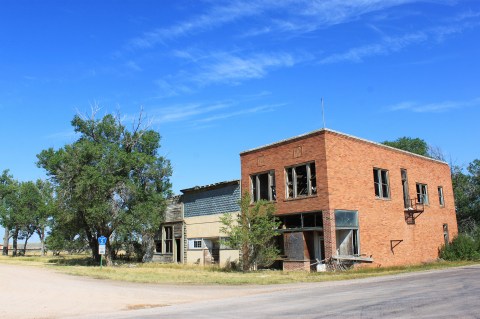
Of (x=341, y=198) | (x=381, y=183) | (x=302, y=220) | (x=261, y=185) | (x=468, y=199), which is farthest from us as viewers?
(x=468, y=199)

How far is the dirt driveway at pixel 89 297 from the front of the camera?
42.3ft

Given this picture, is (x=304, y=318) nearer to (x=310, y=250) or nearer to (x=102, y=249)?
(x=310, y=250)

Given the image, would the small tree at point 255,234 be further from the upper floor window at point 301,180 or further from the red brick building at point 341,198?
the upper floor window at point 301,180

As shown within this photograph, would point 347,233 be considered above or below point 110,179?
below

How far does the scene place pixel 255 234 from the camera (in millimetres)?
27562

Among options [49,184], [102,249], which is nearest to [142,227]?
[102,249]

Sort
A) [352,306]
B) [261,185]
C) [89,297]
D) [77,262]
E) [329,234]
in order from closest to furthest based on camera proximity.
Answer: [352,306], [89,297], [329,234], [261,185], [77,262]

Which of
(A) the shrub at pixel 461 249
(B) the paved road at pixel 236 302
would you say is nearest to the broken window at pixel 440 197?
(A) the shrub at pixel 461 249

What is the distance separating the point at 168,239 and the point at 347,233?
17.6m

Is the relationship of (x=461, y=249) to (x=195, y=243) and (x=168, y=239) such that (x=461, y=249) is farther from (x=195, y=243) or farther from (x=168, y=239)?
(x=168, y=239)

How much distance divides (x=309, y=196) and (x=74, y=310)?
1766cm

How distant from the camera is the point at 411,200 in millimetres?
33469

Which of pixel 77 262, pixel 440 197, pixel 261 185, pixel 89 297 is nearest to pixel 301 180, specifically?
pixel 261 185

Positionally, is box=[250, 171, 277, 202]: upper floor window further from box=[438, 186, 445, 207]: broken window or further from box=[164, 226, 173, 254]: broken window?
box=[438, 186, 445, 207]: broken window
